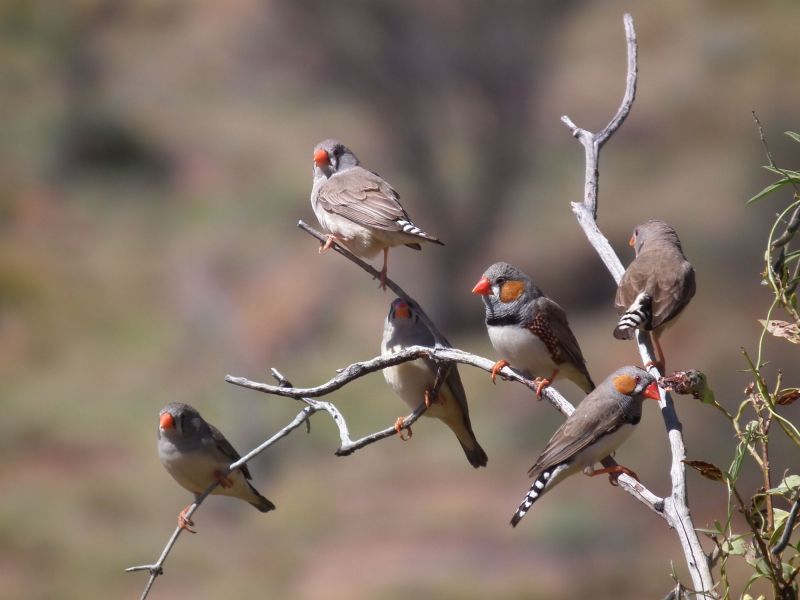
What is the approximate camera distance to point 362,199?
5.39 meters

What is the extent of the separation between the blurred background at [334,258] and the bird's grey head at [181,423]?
8.22 metres

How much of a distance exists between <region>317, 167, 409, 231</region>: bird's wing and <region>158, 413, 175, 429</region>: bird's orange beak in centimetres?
118

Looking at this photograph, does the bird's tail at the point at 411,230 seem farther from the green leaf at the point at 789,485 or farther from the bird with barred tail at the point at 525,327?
the green leaf at the point at 789,485

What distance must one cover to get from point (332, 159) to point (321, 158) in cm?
11

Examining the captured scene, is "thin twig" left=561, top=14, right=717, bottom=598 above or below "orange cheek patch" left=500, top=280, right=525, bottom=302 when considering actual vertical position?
above

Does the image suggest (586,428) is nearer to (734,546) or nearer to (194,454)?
(734,546)

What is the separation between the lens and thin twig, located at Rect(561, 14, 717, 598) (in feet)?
6.77

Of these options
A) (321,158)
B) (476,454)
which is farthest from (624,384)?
(321,158)

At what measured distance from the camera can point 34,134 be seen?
2561cm

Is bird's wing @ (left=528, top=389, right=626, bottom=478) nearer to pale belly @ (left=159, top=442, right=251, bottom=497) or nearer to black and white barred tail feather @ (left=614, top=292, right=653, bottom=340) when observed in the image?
black and white barred tail feather @ (left=614, top=292, right=653, bottom=340)

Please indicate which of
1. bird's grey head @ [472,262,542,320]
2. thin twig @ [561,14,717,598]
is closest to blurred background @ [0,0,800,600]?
bird's grey head @ [472,262,542,320]

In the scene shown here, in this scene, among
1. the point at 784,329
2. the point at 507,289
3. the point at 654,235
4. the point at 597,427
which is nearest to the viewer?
the point at 784,329

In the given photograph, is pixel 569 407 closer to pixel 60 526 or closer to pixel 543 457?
pixel 543 457

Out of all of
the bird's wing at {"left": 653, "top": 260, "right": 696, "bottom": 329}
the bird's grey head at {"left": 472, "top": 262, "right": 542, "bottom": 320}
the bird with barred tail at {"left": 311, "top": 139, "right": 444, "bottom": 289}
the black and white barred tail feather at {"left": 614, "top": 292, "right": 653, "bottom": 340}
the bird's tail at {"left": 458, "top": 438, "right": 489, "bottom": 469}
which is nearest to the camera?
the black and white barred tail feather at {"left": 614, "top": 292, "right": 653, "bottom": 340}
